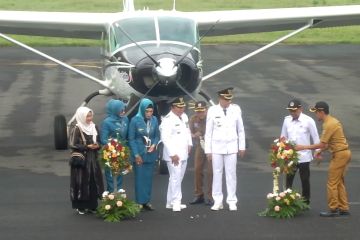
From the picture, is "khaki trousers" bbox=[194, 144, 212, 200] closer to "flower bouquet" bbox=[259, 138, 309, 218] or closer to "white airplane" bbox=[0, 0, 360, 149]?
"flower bouquet" bbox=[259, 138, 309, 218]

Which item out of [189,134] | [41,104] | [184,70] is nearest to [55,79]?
[41,104]

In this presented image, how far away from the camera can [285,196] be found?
12.6 meters

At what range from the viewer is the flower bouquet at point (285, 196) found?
12.5m

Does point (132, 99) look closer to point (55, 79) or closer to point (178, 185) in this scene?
point (178, 185)

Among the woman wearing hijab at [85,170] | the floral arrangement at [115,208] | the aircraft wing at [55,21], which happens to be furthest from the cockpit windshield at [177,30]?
the floral arrangement at [115,208]

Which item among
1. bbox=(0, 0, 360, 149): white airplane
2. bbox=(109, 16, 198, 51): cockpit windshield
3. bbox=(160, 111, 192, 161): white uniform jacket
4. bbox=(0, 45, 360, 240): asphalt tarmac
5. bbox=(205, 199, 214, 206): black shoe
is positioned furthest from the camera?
bbox=(109, 16, 198, 51): cockpit windshield

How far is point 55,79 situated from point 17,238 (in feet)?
59.8

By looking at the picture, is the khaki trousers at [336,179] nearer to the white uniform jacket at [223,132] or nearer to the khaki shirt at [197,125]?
the white uniform jacket at [223,132]

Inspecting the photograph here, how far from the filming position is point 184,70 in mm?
16094

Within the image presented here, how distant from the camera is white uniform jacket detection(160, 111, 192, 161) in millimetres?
13117

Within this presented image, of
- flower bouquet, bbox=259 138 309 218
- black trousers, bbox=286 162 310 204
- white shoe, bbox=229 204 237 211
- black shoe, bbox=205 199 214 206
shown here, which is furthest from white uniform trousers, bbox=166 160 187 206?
black trousers, bbox=286 162 310 204

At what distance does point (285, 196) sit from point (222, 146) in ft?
3.68

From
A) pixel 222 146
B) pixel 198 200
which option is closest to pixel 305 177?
pixel 222 146

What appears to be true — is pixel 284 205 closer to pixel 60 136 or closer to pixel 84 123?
pixel 84 123
